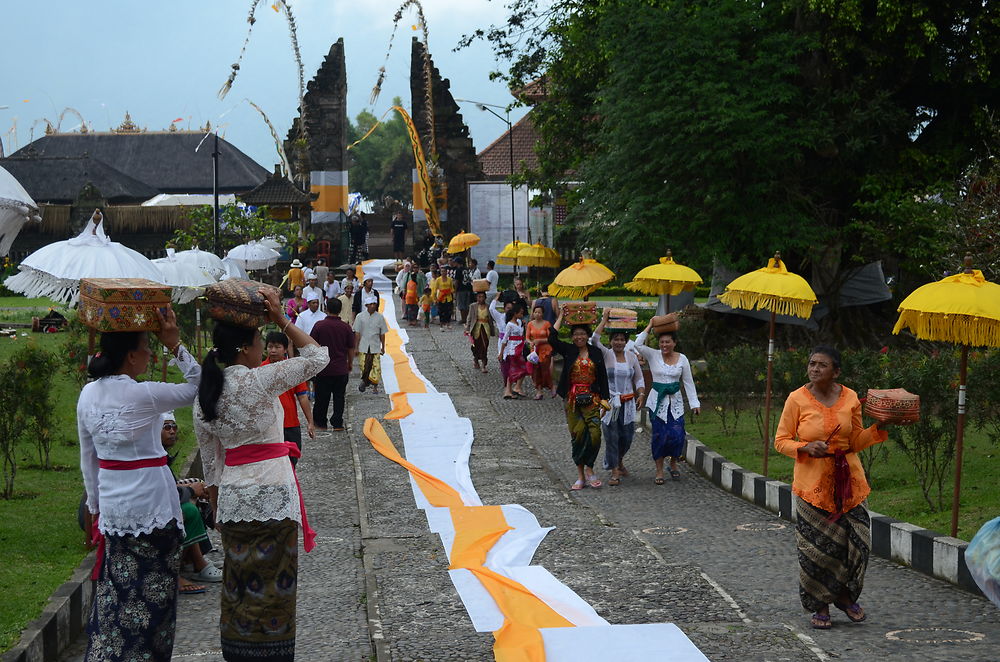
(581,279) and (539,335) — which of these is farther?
(539,335)

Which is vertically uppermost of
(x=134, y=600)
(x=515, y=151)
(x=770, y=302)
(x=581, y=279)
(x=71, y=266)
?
(x=515, y=151)

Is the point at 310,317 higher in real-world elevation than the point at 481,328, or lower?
higher

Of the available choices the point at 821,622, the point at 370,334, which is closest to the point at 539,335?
the point at 370,334

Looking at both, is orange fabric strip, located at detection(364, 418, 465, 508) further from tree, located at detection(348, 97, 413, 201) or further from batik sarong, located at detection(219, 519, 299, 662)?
tree, located at detection(348, 97, 413, 201)

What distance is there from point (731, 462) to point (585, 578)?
424 cm

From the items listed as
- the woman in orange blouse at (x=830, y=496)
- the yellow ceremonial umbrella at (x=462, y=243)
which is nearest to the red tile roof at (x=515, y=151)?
the yellow ceremonial umbrella at (x=462, y=243)

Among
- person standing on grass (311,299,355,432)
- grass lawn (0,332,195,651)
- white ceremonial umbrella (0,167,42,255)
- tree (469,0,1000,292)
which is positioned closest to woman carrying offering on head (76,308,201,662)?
grass lawn (0,332,195,651)

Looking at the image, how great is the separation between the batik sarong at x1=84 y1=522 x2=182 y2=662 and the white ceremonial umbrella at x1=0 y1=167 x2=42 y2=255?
3.13 metres

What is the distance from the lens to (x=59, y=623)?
269 inches

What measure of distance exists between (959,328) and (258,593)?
207 inches

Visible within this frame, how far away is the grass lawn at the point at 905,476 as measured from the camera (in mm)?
9734

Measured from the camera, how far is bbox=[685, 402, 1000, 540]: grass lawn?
973 centimetres

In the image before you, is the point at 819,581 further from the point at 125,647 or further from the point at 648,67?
the point at 648,67

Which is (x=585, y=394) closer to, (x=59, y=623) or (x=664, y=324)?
(x=664, y=324)
